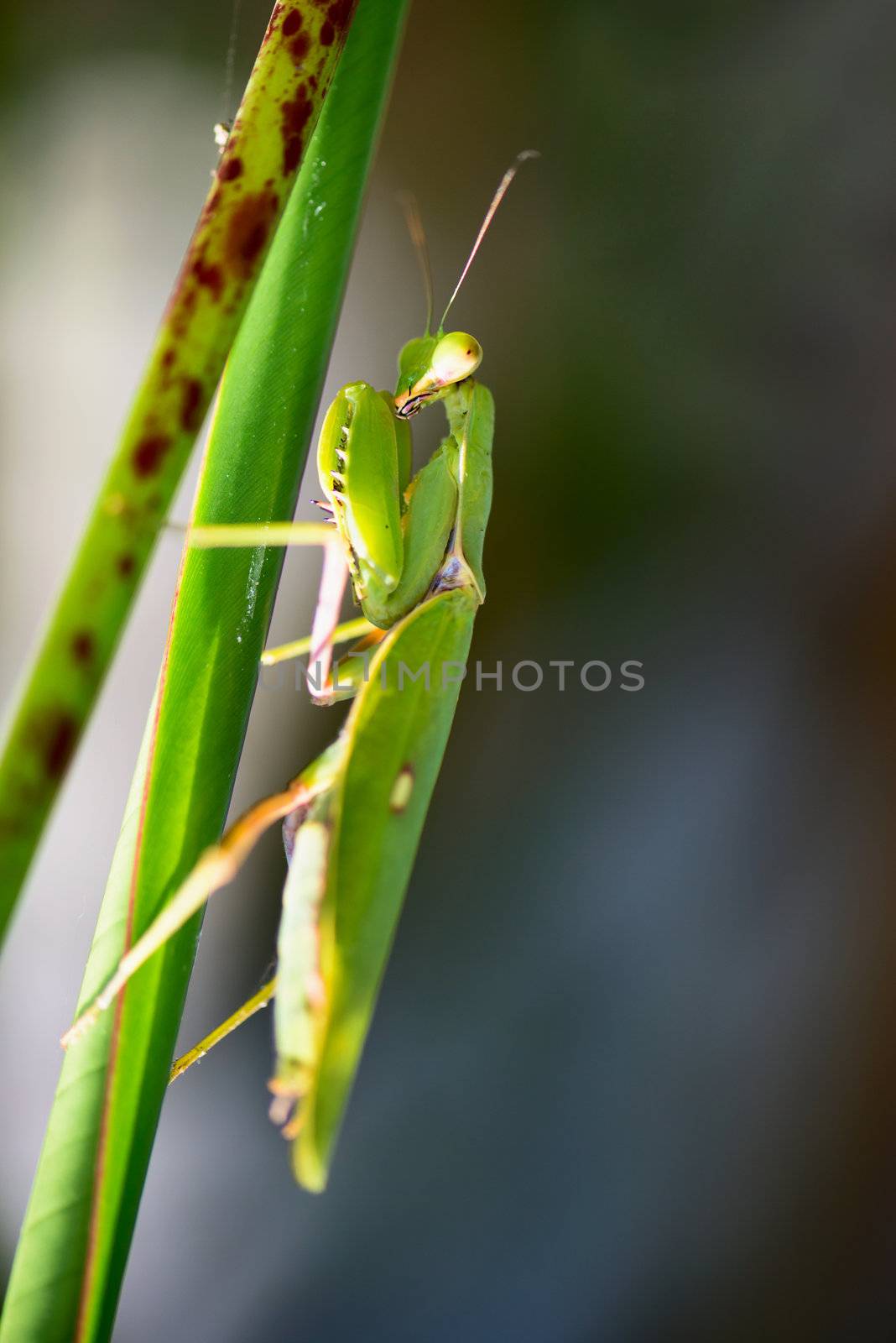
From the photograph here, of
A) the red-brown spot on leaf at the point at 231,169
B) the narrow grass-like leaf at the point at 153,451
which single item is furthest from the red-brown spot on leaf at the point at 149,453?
the red-brown spot on leaf at the point at 231,169

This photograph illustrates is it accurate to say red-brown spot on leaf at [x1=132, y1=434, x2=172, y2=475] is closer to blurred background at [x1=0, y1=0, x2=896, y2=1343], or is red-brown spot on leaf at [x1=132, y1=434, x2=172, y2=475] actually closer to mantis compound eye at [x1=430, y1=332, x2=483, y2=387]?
mantis compound eye at [x1=430, y1=332, x2=483, y2=387]

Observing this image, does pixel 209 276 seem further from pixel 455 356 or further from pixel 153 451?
pixel 455 356

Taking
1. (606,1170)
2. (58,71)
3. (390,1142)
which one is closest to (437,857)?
(390,1142)

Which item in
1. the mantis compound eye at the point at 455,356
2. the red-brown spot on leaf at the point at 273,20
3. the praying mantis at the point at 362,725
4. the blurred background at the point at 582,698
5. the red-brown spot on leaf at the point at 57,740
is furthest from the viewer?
the blurred background at the point at 582,698

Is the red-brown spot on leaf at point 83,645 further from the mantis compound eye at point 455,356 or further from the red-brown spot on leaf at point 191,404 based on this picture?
the mantis compound eye at point 455,356

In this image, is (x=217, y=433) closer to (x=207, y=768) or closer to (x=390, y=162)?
(x=207, y=768)

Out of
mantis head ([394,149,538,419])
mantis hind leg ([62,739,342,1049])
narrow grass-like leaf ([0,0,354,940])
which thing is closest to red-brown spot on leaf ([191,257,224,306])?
narrow grass-like leaf ([0,0,354,940])
